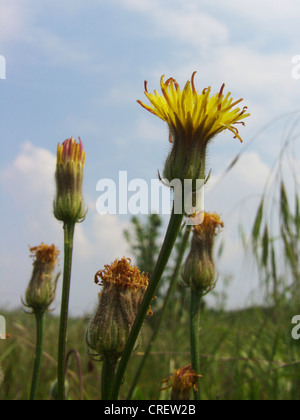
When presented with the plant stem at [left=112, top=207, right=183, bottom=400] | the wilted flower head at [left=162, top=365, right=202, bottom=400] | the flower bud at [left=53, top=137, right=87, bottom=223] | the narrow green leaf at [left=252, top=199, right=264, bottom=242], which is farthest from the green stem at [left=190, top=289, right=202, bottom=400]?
the narrow green leaf at [left=252, top=199, right=264, bottom=242]

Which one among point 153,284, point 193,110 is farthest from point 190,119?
point 153,284

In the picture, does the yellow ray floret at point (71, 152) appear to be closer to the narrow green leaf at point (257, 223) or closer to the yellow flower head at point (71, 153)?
the yellow flower head at point (71, 153)

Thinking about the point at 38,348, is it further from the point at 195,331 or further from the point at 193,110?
the point at 193,110

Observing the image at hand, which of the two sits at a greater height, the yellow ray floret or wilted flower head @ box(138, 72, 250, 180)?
the yellow ray floret

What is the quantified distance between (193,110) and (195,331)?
1.49 meters

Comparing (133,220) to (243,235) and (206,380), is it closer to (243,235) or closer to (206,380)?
(243,235)

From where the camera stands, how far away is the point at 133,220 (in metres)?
11.1

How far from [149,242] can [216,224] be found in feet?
21.8

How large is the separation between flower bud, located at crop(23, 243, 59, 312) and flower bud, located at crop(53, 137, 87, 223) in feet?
2.24

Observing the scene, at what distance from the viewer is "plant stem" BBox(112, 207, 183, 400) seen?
→ 5.06 ft

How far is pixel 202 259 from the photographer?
117 inches

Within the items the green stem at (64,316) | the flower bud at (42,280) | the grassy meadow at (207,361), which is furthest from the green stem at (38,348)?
the grassy meadow at (207,361)

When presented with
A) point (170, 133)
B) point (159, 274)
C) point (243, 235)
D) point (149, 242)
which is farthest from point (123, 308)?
point (149, 242)

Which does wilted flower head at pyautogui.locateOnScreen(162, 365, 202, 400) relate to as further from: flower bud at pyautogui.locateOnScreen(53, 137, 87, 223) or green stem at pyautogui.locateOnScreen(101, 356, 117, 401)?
flower bud at pyautogui.locateOnScreen(53, 137, 87, 223)
